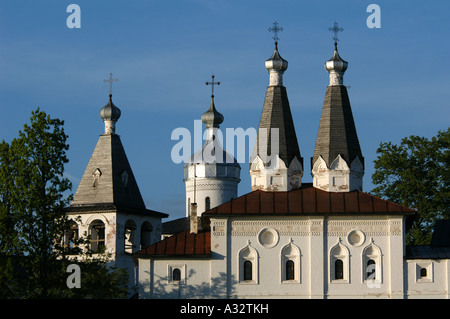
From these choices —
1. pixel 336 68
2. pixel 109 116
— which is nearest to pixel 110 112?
pixel 109 116

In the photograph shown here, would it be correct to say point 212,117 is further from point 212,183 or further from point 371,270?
point 371,270

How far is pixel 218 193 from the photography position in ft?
213

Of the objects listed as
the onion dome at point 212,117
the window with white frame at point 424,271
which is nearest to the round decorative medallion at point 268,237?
the window with white frame at point 424,271

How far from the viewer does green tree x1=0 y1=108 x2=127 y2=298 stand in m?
38.2

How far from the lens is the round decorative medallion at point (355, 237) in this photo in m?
43.8

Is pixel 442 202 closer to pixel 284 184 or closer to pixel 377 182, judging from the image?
pixel 377 182

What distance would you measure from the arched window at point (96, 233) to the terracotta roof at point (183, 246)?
9.17m

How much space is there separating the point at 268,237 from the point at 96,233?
13.1 meters

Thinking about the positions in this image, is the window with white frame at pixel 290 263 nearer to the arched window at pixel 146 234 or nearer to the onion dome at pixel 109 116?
the arched window at pixel 146 234

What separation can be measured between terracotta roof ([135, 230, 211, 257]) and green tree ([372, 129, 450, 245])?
458 inches

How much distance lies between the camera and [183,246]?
147ft

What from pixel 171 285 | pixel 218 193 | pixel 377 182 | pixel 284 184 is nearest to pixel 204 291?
pixel 171 285

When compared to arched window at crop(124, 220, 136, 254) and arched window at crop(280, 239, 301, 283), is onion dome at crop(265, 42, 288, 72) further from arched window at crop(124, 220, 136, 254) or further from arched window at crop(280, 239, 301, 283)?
arched window at crop(124, 220, 136, 254)

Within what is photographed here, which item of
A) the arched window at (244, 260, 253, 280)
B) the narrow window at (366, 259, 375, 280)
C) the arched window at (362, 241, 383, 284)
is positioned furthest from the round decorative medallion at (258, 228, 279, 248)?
the narrow window at (366, 259, 375, 280)
